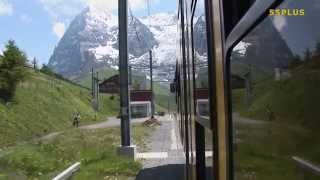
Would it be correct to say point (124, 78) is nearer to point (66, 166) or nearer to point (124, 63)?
point (124, 63)

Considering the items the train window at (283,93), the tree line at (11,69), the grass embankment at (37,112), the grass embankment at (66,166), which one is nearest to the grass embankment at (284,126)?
the train window at (283,93)

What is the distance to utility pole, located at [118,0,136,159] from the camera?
22.1m

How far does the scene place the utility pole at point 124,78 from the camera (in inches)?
869

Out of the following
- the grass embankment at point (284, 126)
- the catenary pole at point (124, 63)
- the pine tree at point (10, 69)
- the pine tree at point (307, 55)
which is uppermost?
the pine tree at point (10, 69)

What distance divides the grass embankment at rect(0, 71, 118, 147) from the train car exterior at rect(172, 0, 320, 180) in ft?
153

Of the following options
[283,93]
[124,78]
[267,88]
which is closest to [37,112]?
[124,78]

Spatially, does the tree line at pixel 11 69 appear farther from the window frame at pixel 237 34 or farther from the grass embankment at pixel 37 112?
the window frame at pixel 237 34

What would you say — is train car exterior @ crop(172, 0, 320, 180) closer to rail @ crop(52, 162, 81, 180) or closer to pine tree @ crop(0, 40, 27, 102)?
rail @ crop(52, 162, 81, 180)

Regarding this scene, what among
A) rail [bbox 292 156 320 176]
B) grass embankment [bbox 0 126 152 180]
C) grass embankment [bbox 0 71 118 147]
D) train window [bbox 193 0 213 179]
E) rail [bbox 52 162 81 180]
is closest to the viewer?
rail [bbox 292 156 320 176]

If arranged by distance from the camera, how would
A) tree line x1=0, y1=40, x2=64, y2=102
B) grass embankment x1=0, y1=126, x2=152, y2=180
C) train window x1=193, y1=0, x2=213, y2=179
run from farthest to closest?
tree line x1=0, y1=40, x2=64, y2=102 → grass embankment x1=0, y1=126, x2=152, y2=180 → train window x1=193, y1=0, x2=213, y2=179

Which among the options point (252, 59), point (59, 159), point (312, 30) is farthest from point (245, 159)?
point (59, 159)

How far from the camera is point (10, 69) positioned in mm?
68562

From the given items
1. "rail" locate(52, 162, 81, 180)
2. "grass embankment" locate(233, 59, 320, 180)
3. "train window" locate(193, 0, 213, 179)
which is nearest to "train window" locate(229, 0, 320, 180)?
"grass embankment" locate(233, 59, 320, 180)

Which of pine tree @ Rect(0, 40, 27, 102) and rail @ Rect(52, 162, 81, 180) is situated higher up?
pine tree @ Rect(0, 40, 27, 102)
